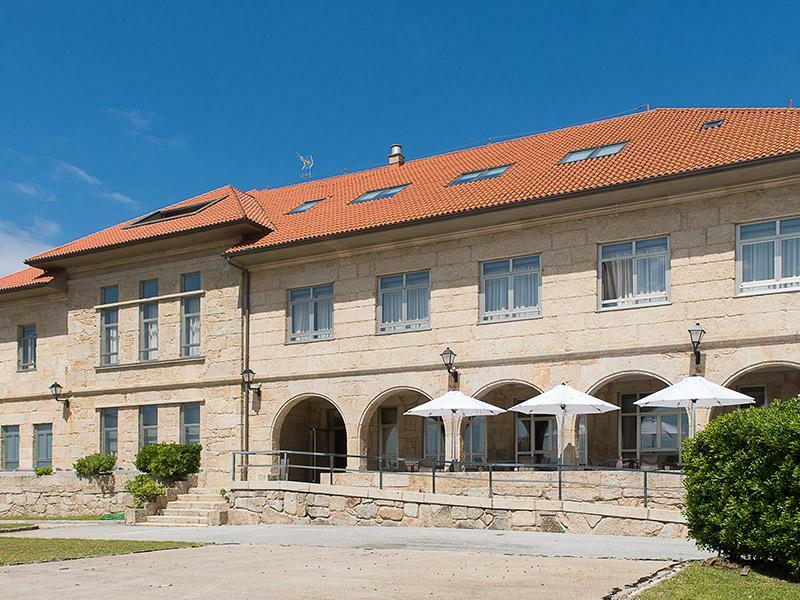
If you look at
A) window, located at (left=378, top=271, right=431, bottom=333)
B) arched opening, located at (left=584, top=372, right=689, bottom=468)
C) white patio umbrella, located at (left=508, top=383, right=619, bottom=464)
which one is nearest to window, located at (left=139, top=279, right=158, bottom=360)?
window, located at (left=378, top=271, right=431, bottom=333)

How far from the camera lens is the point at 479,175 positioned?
84.5 feet

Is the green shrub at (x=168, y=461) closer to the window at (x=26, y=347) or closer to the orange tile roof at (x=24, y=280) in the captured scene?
the orange tile roof at (x=24, y=280)

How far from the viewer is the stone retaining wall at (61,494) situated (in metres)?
27.5

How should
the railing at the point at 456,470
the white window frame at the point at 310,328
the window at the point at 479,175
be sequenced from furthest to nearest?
the window at the point at 479,175
the white window frame at the point at 310,328
the railing at the point at 456,470

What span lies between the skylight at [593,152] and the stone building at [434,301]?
0.10 metres

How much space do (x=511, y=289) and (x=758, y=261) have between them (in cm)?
525

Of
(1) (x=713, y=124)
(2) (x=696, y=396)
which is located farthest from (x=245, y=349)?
(1) (x=713, y=124)

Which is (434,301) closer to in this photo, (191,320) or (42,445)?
(191,320)

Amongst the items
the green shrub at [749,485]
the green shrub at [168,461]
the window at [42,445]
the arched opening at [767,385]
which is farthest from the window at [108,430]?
the green shrub at [749,485]

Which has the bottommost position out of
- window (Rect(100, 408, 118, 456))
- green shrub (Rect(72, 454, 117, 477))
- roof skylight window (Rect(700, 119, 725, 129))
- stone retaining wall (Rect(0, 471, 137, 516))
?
stone retaining wall (Rect(0, 471, 137, 516))

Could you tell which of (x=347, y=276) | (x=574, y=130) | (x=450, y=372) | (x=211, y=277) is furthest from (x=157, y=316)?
(x=574, y=130)

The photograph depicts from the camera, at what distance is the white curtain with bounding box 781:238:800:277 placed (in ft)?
63.4

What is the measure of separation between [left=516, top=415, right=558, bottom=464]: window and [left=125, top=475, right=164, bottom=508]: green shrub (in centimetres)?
844

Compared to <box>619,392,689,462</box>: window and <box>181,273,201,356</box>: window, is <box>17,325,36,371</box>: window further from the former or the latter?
<box>619,392,689,462</box>: window
